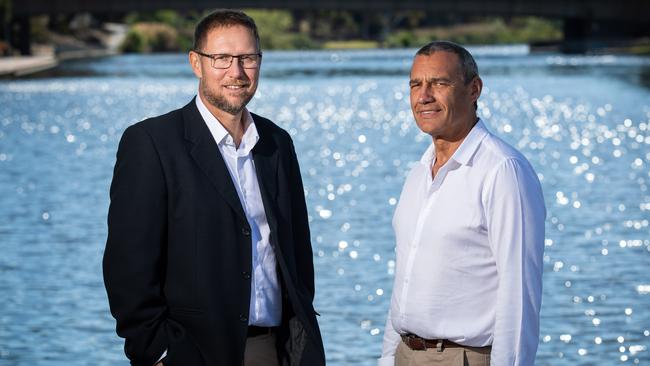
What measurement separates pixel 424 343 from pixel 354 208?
753 inches

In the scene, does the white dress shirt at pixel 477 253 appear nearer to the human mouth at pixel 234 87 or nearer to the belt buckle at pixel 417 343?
the belt buckle at pixel 417 343

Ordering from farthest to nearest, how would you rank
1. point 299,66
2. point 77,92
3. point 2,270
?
point 299,66 < point 77,92 < point 2,270

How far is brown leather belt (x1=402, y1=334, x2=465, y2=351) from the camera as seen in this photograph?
5289 mm

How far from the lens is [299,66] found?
104000 millimetres

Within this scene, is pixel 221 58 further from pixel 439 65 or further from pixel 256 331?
pixel 256 331

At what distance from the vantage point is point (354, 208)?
24.5m

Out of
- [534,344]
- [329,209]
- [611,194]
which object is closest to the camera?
[534,344]

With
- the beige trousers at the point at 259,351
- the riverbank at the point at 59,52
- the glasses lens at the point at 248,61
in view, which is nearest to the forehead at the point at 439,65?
the glasses lens at the point at 248,61

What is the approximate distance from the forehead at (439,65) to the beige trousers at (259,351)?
3.52 feet

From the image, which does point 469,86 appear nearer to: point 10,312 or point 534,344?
point 534,344

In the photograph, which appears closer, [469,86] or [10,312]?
[469,86]

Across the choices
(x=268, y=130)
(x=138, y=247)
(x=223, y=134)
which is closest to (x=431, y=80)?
(x=268, y=130)

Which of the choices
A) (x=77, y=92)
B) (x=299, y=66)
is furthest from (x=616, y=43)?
(x=77, y=92)

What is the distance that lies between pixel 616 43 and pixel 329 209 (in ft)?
317
